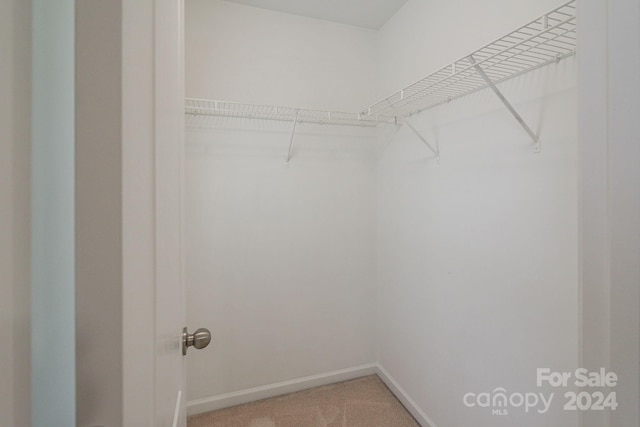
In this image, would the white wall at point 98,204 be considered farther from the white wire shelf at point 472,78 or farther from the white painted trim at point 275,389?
the white painted trim at point 275,389

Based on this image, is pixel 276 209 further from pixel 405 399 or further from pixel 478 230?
pixel 405 399

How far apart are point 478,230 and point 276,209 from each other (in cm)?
123

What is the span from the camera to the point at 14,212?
23 centimetres

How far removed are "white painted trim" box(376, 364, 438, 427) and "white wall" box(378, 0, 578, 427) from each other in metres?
0.05

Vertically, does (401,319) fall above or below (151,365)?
below

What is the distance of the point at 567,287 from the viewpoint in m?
0.97

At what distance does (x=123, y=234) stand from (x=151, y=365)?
221 millimetres

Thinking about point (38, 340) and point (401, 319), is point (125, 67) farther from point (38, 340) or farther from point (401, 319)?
point (401, 319)

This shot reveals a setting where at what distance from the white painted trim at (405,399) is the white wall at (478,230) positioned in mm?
50

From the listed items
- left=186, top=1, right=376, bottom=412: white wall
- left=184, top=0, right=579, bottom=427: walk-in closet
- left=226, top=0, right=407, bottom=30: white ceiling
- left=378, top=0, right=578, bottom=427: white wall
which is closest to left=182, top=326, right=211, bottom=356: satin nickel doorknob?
left=184, top=0, right=579, bottom=427: walk-in closet

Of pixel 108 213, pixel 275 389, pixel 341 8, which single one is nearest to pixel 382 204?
pixel 341 8

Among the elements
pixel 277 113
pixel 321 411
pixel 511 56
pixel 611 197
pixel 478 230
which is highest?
pixel 277 113

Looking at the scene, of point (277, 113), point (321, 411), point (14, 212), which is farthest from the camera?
point (277, 113)

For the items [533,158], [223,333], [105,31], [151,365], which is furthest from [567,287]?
[223,333]
